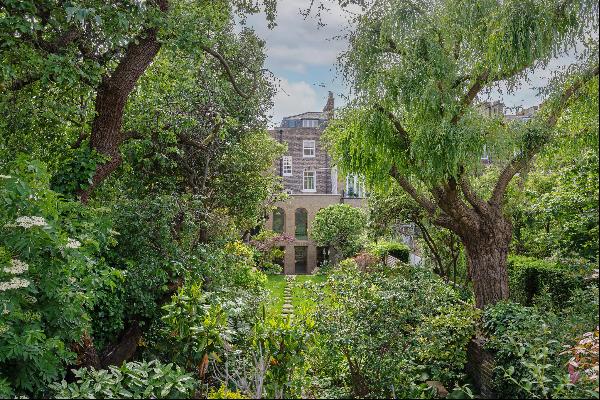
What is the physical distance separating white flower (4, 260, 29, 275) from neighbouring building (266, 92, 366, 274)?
16886mm

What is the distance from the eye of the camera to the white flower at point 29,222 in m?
3.38

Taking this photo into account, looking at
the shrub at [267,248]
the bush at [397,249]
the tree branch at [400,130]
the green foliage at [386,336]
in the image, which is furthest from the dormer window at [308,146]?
the green foliage at [386,336]

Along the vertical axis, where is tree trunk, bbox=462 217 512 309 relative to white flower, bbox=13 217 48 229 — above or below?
below

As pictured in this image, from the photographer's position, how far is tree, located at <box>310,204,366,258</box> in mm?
17344

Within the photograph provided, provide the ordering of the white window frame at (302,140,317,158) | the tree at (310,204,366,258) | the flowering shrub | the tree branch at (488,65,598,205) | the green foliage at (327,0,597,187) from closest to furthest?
the flowering shrub < the tree branch at (488,65,598,205) < the green foliage at (327,0,597,187) < the tree at (310,204,366,258) < the white window frame at (302,140,317,158)

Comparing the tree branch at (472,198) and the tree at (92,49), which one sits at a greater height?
the tree at (92,49)

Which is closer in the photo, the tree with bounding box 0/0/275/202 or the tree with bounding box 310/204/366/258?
the tree with bounding box 0/0/275/202

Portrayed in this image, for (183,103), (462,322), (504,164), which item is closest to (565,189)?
(504,164)

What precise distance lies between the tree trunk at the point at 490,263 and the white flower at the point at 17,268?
517 cm

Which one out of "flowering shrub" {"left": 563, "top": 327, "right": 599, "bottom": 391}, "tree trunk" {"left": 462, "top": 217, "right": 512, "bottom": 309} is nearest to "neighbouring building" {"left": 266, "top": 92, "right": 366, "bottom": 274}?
"tree trunk" {"left": 462, "top": 217, "right": 512, "bottom": 309}

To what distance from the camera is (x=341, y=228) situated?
57.6ft

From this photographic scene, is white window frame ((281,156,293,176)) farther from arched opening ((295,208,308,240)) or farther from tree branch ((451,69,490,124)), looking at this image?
tree branch ((451,69,490,124))

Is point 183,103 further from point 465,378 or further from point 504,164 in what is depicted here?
point 465,378

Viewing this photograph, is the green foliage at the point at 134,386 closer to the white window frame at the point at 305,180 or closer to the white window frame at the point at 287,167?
the white window frame at the point at 287,167
